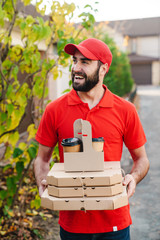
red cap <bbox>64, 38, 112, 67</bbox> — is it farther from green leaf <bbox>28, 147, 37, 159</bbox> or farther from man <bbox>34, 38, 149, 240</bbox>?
green leaf <bbox>28, 147, 37, 159</bbox>

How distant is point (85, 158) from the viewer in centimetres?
193

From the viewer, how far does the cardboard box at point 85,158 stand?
1.93 meters

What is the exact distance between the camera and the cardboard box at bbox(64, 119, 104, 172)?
193cm

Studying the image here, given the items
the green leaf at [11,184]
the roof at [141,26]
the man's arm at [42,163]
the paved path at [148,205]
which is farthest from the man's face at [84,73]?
the roof at [141,26]

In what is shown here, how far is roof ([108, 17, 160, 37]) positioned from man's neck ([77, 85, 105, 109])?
138 feet

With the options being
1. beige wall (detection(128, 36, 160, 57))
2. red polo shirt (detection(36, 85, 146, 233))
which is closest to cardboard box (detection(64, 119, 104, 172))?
red polo shirt (detection(36, 85, 146, 233))

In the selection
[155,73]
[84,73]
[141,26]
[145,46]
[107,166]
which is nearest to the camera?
[107,166]

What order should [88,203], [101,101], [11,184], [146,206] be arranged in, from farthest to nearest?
1. [146,206]
2. [11,184]
3. [101,101]
4. [88,203]

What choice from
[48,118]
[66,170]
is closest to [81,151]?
[66,170]

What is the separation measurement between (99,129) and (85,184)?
0.48m

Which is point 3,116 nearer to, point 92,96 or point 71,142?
point 92,96

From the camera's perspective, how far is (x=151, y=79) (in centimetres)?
3900

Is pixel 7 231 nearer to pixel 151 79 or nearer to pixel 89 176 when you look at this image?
pixel 89 176

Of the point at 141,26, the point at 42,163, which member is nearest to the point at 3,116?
the point at 42,163
